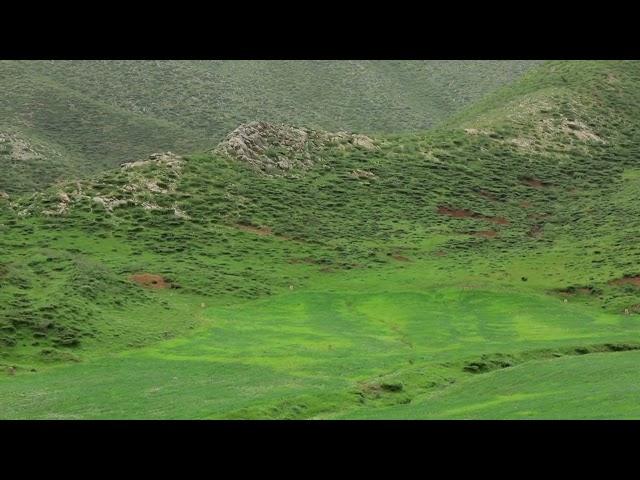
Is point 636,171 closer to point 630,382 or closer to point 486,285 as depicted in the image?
point 486,285

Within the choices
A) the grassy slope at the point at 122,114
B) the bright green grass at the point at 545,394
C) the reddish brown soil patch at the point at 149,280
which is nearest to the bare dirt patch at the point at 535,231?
the reddish brown soil patch at the point at 149,280

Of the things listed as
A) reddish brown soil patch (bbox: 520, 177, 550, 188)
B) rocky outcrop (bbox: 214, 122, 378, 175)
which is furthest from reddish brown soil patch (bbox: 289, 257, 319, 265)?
reddish brown soil patch (bbox: 520, 177, 550, 188)

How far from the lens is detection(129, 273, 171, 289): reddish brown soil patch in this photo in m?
65.2

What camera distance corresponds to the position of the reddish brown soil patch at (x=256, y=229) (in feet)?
278

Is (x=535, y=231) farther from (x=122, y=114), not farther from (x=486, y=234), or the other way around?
(x=122, y=114)

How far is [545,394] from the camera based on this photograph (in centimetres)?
3509

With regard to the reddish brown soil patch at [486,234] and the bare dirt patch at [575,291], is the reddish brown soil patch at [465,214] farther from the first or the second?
the bare dirt patch at [575,291]

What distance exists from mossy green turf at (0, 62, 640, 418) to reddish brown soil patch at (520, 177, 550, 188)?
299 mm

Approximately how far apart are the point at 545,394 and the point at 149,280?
37785 mm

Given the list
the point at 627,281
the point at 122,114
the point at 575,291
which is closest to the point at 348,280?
the point at 575,291

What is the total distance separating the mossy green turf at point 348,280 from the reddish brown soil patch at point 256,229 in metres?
0.69

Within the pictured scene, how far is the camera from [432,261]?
79.4 m

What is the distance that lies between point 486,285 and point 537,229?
87.4ft

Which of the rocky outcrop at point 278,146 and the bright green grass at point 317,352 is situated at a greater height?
the rocky outcrop at point 278,146
